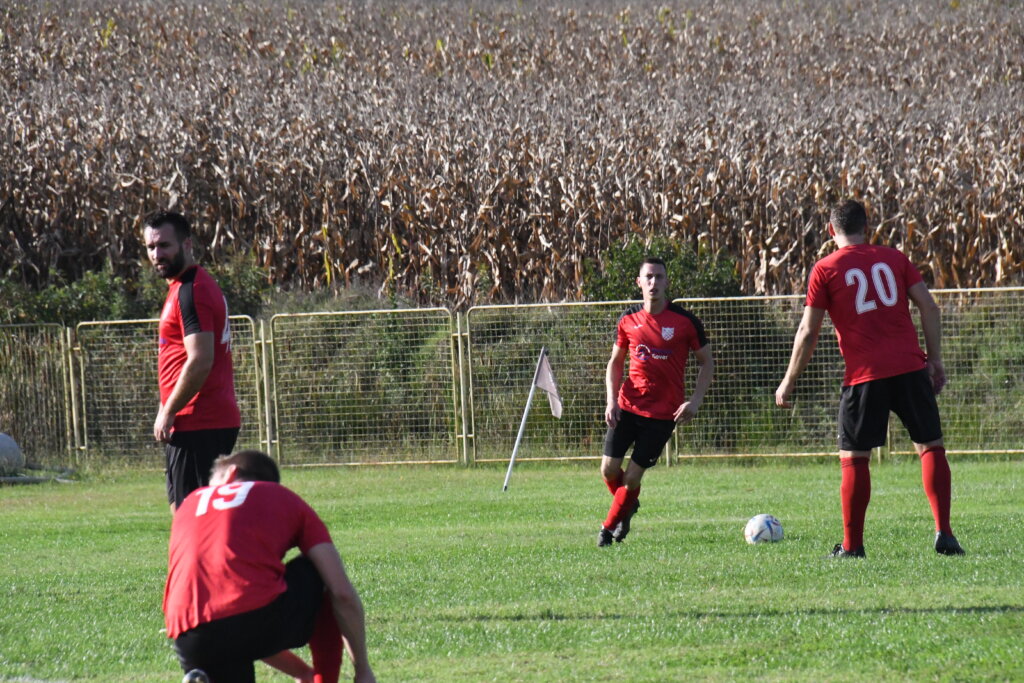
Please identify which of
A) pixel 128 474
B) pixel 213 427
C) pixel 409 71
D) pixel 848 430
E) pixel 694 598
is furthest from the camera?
pixel 409 71

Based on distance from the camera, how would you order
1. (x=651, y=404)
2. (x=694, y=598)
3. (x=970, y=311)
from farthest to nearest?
(x=970, y=311), (x=651, y=404), (x=694, y=598)

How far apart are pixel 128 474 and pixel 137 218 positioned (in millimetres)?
7096

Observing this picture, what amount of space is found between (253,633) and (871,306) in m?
5.20

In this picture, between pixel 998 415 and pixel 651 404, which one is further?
pixel 998 415

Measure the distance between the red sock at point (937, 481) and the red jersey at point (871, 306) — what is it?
0.58 meters

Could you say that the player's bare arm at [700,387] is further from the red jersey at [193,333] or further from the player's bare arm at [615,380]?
the red jersey at [193,333]

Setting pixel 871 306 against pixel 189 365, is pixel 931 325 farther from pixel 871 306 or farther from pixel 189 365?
pixel 189 365

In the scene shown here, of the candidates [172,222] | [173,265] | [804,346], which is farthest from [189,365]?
[804,346]

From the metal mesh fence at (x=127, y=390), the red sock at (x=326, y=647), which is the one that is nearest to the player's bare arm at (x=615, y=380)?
the red sock at (x=326, y=647)

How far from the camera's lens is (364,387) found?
18.3 meters

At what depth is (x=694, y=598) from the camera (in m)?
7.62

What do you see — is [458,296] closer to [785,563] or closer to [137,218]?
[137,218]

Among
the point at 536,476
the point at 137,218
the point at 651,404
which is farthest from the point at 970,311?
the point at 137,218

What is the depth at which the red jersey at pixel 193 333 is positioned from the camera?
6883 mm
